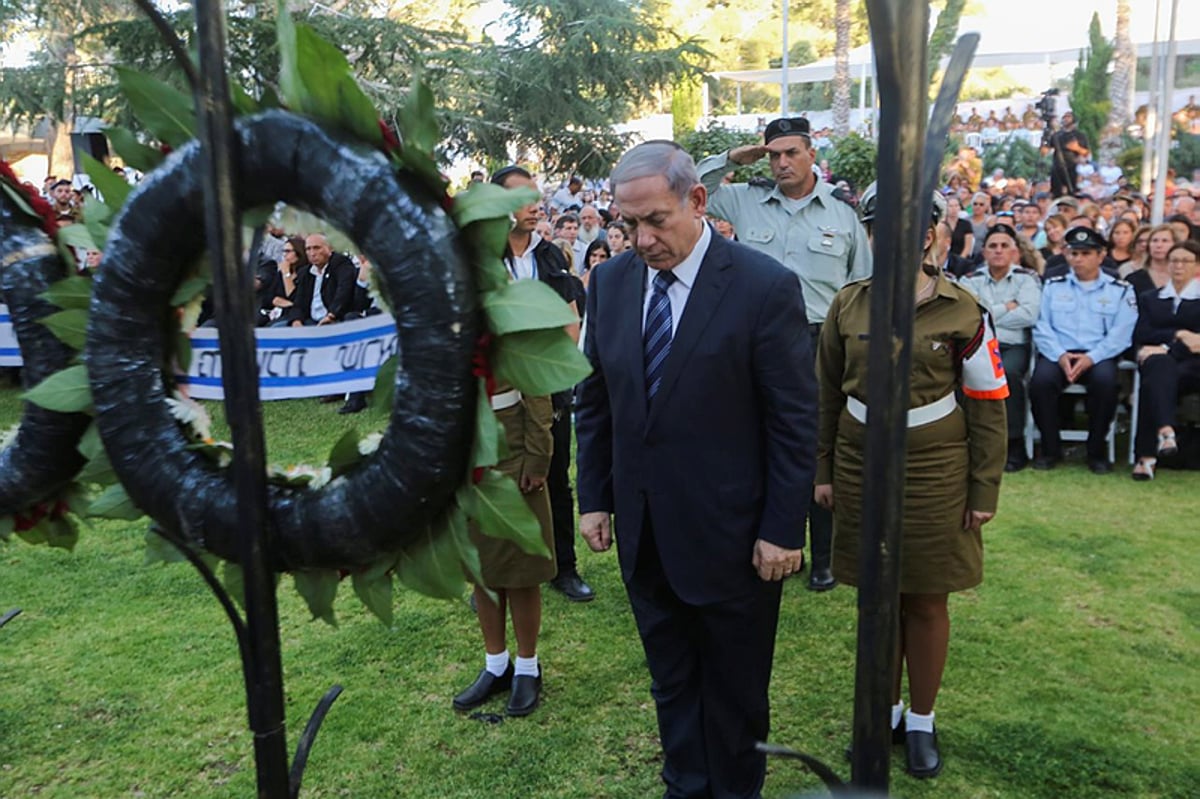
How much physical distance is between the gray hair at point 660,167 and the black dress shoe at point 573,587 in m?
2.45

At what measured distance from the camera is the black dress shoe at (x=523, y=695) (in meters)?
3.38

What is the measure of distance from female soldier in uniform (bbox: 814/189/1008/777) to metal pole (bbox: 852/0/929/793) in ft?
5.30

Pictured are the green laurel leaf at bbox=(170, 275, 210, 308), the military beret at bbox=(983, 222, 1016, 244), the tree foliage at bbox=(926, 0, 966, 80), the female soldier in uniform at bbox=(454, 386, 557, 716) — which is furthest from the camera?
the military beret at bbox=(983, 222, 1016, 244)

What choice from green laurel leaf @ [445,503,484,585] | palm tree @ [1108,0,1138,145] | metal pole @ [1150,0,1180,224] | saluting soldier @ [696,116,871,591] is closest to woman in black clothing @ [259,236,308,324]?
saluting soldier @ [696,116,871,591]

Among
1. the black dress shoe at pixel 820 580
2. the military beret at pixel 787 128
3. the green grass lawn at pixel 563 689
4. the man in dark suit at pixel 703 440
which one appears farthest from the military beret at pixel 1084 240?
the man in dark suit at pixel 703 440

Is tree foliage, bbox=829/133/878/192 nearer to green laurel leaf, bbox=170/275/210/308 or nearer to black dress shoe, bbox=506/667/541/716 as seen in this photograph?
black dress shoe, bbox=506/667/541/716

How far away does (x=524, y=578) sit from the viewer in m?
3.30

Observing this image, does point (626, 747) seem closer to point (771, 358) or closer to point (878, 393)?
point (771, 358)

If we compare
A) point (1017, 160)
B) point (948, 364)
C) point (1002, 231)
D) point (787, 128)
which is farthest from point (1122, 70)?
point (948, 364)

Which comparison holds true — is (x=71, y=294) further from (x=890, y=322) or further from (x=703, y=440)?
(x=890, y=322)

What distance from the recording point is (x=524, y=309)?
65.3 inches

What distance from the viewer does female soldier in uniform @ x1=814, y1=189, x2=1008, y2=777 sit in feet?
9.25

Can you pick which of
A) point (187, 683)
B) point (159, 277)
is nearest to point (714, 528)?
→ point (159, 277)

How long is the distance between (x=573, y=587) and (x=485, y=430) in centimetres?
282
